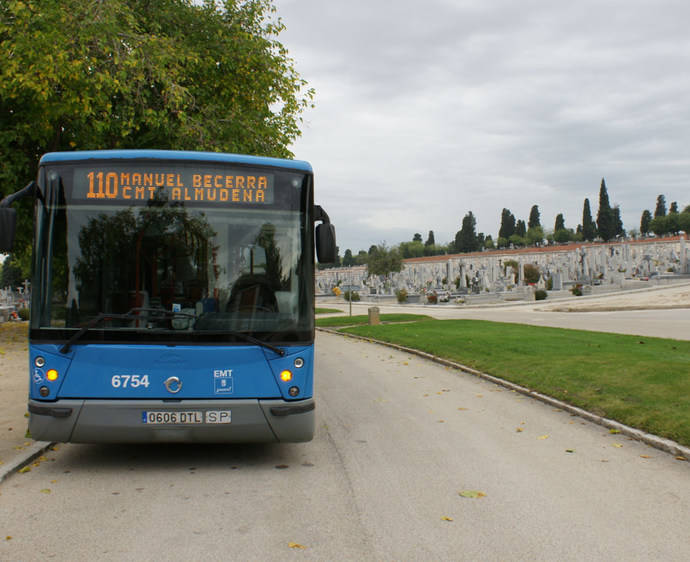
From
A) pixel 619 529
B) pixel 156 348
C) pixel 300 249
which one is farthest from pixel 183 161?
pixel 619 529

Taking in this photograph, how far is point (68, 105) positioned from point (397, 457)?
38.5 feet

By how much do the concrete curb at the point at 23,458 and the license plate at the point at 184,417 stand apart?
1.28 m

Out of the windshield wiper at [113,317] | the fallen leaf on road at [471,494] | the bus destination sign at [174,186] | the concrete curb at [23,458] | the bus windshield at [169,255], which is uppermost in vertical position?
the bus destination sign at [174,186]

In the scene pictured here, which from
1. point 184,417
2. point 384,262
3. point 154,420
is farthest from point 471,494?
point 384,262

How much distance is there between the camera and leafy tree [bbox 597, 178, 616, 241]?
112 m

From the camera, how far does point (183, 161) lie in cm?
610

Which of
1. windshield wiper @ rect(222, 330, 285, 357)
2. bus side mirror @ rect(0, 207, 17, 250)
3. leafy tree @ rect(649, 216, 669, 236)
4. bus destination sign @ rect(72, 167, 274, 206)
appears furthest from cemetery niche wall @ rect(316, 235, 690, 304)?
leafy tree @ rect(649, 216, 669, 236)

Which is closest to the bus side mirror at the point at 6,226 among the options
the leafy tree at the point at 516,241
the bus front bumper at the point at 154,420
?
the bus front bumper at the point at 154,420

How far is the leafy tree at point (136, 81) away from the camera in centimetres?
1416

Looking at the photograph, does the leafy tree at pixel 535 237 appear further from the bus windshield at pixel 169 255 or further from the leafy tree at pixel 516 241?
the bus windshield at pixel 169 255

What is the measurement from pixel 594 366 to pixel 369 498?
26.4 ft

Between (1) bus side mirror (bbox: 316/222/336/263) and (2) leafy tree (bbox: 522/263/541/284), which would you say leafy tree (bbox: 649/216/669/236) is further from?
(1) bus side mirror (bbox: 316/222/336/263)

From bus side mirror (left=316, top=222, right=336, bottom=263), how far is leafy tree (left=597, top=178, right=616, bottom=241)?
114 metres

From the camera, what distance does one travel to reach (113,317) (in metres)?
5.78
